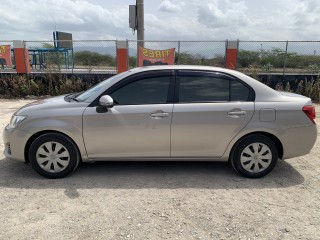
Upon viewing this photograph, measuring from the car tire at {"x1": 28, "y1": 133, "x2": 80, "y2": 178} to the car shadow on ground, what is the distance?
5.0 inches

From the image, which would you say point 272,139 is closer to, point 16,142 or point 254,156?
point 254,156

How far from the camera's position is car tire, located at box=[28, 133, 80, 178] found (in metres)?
4.28

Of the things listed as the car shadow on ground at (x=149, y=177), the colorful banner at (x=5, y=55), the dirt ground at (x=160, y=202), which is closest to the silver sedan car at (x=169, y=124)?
the car shadow on ground at (x=149, y=177)

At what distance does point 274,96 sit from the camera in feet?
14.6

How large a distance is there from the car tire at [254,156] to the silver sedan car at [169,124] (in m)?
0.01

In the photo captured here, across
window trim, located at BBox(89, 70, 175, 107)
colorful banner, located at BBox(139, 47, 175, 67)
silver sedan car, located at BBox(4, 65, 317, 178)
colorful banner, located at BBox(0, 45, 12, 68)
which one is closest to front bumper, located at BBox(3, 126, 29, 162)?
silver sedan car, located at BBox(4, 65, 317, 178)

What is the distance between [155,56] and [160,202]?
31.4 feet

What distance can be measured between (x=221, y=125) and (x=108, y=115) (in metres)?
1.55

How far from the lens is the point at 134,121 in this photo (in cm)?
426

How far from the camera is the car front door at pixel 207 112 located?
14.1ft

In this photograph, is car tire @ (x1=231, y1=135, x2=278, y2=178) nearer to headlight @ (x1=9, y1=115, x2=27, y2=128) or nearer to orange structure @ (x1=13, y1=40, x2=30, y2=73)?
headlight @ (x1=9, y1=115, x2=27, y2=128)

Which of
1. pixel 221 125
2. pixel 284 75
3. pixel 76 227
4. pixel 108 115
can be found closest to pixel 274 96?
pixel 221 125

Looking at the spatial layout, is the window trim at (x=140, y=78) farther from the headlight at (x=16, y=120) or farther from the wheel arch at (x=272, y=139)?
the wheel arch at (x=272, y=139)

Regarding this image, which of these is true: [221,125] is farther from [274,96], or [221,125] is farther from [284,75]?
[284,75]
